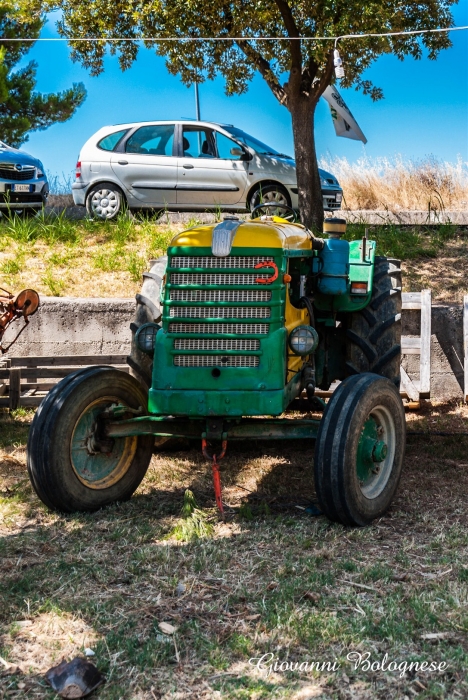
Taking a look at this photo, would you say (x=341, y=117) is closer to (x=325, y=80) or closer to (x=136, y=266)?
(x=325, y=80)

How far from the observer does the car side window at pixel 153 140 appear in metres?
13.0

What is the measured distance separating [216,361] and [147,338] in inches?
20.4

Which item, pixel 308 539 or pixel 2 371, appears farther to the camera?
pixel 2 371

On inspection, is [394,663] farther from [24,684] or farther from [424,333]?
[424,333]

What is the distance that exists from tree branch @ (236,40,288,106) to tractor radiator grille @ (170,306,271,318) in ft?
21.5

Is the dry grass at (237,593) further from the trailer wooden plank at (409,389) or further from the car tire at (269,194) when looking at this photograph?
the car tire at (269,194)

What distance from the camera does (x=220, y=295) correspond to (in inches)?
208

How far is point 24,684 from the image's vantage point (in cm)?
328

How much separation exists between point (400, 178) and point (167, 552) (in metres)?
11.7

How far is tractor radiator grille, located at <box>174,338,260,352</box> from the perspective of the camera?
5.20m

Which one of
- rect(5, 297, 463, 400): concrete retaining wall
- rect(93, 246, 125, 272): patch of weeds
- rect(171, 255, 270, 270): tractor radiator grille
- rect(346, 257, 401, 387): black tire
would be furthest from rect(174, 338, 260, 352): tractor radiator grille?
rect(93, 246, 125, 272): patch of weeds

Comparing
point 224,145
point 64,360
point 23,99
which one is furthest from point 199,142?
point 23,99

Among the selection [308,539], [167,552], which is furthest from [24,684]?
[308,539]

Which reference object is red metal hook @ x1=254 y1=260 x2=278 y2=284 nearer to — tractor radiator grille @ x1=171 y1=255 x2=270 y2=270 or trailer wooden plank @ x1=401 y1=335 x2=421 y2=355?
tractor radiator grille @ x1=171 y1=255 x2=270 y2=270
